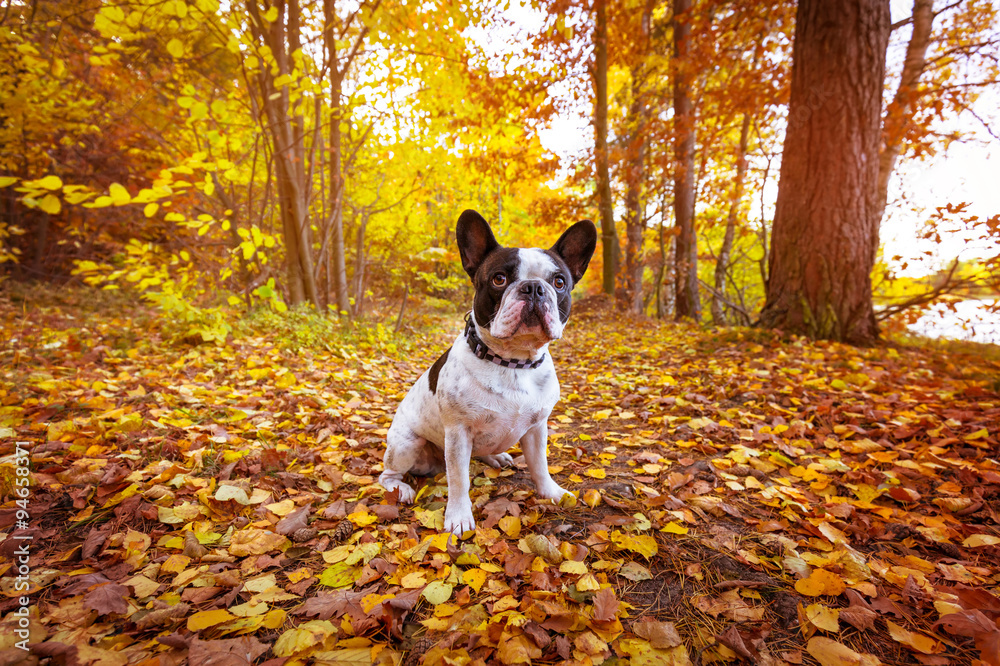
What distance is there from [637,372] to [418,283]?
8821mm

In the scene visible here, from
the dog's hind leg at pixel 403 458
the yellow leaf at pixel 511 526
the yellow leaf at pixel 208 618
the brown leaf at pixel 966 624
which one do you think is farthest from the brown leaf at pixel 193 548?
the brown leaf at pixel 966 624

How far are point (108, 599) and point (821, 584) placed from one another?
324cm

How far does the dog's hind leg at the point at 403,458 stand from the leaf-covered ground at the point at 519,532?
4.5 inches

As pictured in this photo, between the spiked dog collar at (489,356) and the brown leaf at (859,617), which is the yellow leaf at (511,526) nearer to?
the spiked dog collar at (489,356)

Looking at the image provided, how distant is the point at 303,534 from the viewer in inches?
96.0

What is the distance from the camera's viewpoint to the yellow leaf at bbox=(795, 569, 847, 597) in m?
1.86

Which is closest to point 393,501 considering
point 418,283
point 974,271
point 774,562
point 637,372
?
point 774,562

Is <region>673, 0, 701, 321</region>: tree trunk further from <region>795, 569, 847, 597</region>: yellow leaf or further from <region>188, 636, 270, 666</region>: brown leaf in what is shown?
<region>188, 636, 270, 666</region>: brown leaf

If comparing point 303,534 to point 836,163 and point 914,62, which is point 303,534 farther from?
point 914,62

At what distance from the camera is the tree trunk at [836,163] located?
19.2 feet

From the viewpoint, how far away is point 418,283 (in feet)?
43.7

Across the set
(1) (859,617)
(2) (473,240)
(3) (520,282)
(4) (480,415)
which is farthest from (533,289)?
(1) (859,617)

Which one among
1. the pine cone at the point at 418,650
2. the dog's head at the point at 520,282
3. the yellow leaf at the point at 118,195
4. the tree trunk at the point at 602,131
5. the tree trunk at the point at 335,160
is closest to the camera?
the pine cone at the point at 418,650

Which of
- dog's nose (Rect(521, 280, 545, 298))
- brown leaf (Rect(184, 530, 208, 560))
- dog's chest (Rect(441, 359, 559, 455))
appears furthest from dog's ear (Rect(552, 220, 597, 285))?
brown leaf (Rect(184, 530, 208, 560))
